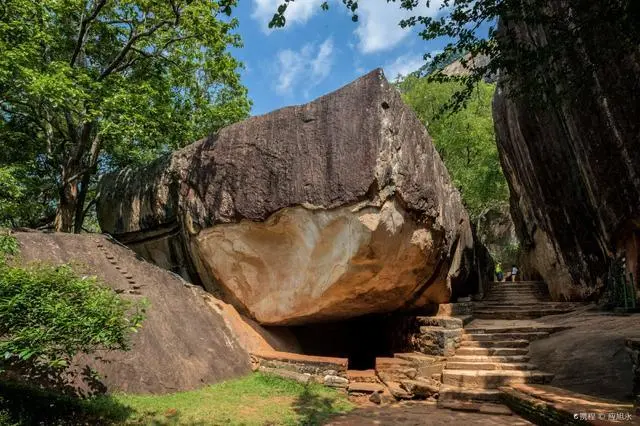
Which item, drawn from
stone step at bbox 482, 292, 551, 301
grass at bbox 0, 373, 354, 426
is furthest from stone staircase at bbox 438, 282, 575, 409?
stone step at bbox 482, 292, 551, 301

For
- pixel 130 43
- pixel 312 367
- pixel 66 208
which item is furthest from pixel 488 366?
pixel 130 43

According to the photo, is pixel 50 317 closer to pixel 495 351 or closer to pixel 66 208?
pixel 495 351

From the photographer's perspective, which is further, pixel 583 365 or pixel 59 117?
pixel 59 117

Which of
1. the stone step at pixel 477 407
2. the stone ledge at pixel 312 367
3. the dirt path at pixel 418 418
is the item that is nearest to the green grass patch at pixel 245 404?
the stone ledge at pixel 312 367

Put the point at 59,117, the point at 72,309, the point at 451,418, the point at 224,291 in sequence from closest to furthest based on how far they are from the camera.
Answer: the point at 72,309, the point at 451,418, the point at 224,291, the point at 59,117

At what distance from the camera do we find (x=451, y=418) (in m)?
6.61

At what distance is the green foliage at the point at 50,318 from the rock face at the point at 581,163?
632 cm

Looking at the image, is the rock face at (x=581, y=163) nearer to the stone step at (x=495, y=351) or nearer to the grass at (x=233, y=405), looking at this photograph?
the stone step at (x=495, y=351)

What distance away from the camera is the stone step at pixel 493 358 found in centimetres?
832

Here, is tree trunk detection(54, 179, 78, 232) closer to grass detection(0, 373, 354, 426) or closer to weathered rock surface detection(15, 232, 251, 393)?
weathered rock surface detection(15, 232, 251, 393)

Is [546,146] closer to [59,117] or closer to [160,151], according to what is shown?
[160,151]

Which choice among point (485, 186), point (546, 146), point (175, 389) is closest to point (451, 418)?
point (175, 389)

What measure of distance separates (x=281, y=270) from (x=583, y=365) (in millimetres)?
5861

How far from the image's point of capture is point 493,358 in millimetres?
8508
